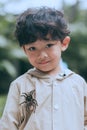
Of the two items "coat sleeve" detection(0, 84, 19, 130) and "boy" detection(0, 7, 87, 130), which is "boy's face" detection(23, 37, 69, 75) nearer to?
"boy" detection(0, 7, 87, 130)

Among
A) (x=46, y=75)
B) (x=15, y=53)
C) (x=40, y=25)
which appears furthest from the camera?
(x=15, y=53)

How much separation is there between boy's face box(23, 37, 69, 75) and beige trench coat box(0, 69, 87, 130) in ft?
0.22

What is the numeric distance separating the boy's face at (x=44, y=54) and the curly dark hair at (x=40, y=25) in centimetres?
4

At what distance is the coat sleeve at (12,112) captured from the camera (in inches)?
121

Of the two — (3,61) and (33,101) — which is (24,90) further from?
(3,61)

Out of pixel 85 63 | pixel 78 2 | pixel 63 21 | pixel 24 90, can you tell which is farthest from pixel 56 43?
pixel 78 2

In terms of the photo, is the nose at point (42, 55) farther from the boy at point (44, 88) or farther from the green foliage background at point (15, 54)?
the green foliage background at point (15, 54)

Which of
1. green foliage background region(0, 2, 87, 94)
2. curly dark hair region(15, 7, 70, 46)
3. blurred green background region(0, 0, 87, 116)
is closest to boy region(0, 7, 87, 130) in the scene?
curly dark hair region(15, 7, 70, 46)

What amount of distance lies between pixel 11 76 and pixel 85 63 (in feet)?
6.07

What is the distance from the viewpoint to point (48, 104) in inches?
120

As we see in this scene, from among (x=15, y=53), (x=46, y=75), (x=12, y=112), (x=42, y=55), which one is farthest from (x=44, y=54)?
(x=15, y=53)

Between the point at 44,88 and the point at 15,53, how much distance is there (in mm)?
Answer: 6704

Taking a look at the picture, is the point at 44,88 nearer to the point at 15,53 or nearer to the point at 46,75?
the point at 46,75

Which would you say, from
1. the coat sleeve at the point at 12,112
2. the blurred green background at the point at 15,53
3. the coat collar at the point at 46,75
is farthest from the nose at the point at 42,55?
the blurred green background at the point at 15,53
